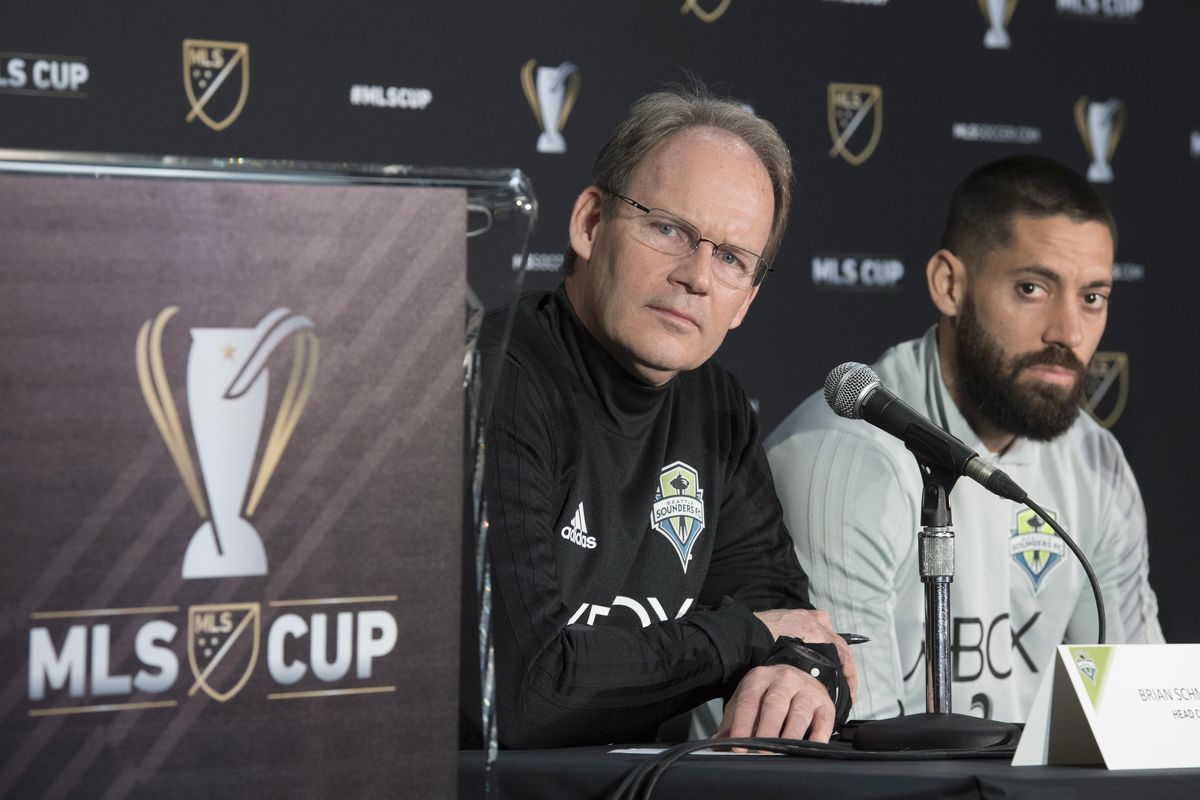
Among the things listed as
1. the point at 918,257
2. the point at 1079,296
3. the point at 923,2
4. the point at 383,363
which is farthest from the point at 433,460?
the point at 923,2

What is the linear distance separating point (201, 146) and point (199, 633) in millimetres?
2375

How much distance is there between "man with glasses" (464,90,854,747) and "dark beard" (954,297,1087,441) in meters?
0.58

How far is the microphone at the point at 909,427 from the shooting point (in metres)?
1.26

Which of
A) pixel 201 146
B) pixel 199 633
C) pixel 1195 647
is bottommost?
pixel 1195 647

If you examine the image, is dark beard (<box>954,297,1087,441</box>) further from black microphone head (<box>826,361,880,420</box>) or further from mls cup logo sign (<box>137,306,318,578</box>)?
mls cup logo sign (<box>137,306,318,578</box>)

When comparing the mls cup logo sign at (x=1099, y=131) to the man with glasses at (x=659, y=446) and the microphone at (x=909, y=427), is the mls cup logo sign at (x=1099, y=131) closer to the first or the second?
the man with glasses at (x=659, y=446)

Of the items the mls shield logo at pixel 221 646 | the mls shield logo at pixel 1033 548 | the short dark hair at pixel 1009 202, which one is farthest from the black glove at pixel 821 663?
the short dark hair at pixel 1009 202

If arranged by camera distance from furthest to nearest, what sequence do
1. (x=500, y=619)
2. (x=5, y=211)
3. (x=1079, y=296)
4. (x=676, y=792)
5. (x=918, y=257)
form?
1. (x=918, y=257)
2. (x=1079, y=296)
3. (x=500, y=619)
4. (x=676, y=792)
5. (x=5, y=211)

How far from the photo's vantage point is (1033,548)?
240 cm

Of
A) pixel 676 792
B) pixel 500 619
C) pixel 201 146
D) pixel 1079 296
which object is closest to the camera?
pixel 676 792

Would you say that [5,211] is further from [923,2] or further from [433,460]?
[923,2]

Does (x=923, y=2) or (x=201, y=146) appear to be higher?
(x=923, y=2)

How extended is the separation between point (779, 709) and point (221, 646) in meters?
0.95

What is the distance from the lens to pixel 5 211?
1.76 feet
